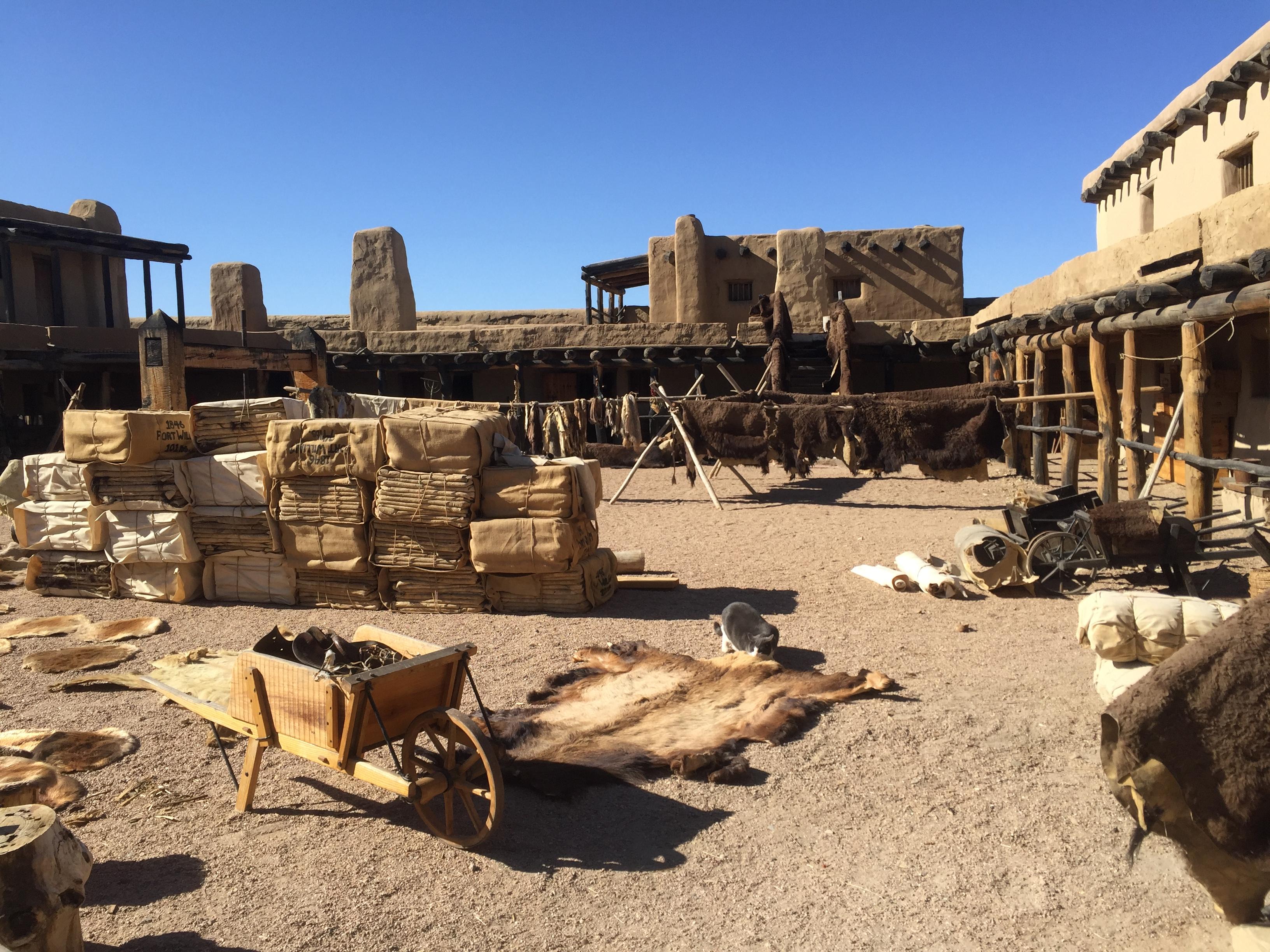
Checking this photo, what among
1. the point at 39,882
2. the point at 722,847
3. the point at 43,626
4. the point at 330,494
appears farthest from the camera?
the point at 330,494

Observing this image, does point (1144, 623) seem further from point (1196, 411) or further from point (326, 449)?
point (326, 449)

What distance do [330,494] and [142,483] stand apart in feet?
5.95

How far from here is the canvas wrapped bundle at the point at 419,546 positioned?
7555 mm

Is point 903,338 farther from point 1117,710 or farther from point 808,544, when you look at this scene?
point 1117,710

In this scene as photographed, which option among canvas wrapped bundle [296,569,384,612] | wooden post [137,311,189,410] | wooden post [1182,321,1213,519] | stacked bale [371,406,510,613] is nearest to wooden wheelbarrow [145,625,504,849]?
stacked bale [371,406,510,613]

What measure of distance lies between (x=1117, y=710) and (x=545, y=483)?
17.7 ft

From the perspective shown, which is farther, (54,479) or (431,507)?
(54,479)

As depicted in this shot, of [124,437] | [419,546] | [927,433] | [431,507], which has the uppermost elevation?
[124,437]

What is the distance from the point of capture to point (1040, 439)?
571 inches

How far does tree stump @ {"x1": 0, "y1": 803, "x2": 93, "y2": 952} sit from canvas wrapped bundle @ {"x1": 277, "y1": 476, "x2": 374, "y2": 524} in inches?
187

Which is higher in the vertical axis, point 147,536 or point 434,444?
point 434,444

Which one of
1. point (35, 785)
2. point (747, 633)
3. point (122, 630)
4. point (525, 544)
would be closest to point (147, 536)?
point (122, 630)

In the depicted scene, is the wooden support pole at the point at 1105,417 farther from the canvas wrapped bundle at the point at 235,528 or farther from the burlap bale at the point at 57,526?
the burlap bale at the point at 57,526

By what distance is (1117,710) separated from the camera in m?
2.26
